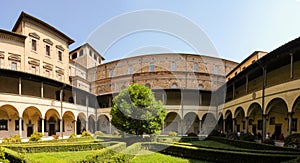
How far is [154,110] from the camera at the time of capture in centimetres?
1791

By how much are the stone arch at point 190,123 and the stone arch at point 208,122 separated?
1013 mm

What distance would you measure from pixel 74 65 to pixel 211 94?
2561 cm

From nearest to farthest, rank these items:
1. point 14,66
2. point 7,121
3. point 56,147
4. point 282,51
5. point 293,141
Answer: point 293,141, point 56,147, point 282,51, point 7,121, point 14,66

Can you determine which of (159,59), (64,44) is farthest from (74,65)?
(159,59)

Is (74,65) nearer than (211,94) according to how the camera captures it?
No

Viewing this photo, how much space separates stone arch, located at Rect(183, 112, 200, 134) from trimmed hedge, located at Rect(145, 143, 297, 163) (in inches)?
722

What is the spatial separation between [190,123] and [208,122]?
2.87 meters

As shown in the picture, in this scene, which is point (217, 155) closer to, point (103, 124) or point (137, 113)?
point (137, 113)

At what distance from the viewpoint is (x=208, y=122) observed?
32.1 meters

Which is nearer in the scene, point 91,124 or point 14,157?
point 14,157

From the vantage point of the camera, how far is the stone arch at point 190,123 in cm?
3250

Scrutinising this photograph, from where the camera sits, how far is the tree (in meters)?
17.1

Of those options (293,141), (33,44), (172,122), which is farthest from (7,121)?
(293,141)

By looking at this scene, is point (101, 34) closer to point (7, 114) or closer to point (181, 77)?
point (7, 114)
